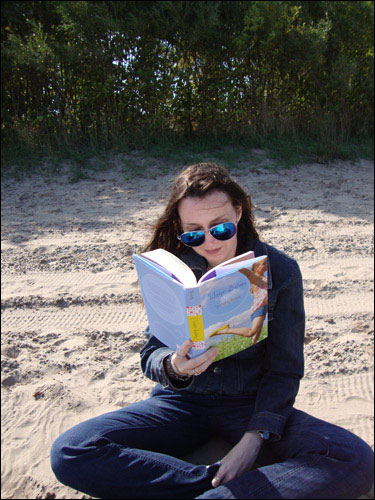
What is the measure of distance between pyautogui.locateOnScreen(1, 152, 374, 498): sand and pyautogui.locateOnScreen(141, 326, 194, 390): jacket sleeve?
52 centimetres

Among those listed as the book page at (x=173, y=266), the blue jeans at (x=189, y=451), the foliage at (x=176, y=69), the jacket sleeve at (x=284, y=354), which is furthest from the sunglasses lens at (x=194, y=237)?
the foliage at (x=176, y=69)

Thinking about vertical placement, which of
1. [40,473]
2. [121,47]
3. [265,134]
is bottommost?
[40,473]

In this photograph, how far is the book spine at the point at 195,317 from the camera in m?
1.58

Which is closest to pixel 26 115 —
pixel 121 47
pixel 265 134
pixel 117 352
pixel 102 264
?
pixel 121 47

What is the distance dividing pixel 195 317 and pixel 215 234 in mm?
439

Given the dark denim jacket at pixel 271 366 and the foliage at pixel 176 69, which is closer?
the dark denim jacket at pixel 271 366

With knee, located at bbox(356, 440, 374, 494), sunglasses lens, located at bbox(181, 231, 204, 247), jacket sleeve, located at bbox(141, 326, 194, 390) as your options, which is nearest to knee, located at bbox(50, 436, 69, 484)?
jacket sleeve, located at bbox(141, 326, 194, 390)

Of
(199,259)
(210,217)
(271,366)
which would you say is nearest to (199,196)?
(210,217)

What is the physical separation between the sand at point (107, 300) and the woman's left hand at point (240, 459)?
46 cm

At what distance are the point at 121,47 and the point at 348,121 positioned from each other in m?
4.16

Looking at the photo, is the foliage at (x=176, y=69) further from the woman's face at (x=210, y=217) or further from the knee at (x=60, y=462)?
the knee at (x=60, y=462)

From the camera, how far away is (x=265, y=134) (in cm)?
806

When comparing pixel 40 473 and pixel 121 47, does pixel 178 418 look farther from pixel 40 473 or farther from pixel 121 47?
pixel 121 47

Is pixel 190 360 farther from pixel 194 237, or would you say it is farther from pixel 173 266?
pixel 194 237
